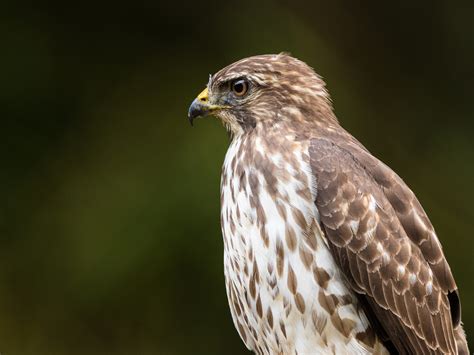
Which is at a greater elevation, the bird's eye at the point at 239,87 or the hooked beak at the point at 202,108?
the bird's eye at the point at 239,87

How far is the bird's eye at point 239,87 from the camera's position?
491cm

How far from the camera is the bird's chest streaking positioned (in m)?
4.37

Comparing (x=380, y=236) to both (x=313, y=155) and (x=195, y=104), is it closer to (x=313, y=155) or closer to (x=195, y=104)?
(x=313, y=155)

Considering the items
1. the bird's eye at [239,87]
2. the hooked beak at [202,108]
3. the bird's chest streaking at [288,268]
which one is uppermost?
the bird's eye at [239,87]

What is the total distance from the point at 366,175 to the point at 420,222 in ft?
1.08

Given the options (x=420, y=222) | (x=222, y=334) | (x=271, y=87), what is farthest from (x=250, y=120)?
(x=222, y=334)

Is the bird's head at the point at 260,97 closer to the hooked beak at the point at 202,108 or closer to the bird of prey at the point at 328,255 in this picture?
the hooked beak at the point at 202,108

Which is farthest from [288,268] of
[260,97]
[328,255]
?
[260,97]

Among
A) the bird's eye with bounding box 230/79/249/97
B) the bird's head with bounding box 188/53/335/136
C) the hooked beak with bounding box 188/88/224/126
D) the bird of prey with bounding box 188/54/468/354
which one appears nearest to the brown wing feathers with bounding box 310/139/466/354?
the bird of prey with bounding box 188/54/468/354

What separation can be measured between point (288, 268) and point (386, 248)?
462 mm

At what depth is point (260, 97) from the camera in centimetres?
491

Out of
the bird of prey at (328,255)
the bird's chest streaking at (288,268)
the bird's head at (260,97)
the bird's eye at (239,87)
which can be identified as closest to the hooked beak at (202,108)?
the bird's head at (260,97)

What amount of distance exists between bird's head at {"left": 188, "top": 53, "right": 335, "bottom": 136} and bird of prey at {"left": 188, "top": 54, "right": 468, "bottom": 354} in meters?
0.17

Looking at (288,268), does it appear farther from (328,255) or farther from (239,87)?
(239,87)
